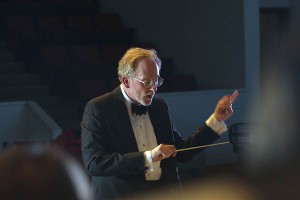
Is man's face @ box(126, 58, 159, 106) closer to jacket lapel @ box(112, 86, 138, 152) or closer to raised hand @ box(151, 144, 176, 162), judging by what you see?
jacket lapel @ box(112, 86, 138, 152)

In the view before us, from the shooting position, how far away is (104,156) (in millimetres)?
1625

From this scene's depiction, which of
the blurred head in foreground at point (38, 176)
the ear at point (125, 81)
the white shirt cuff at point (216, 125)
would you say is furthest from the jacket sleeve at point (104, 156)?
the blurred head in foreground at point (38, 176)

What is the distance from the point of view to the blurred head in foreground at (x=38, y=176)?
1.82 feet

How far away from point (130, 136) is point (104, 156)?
4.5 inches

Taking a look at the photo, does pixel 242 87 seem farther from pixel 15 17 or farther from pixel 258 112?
pixel 15 17

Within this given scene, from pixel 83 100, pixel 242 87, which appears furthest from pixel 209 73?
pixel 83 100

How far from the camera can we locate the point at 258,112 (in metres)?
7.79

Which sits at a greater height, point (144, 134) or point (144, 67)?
point (144, 67)

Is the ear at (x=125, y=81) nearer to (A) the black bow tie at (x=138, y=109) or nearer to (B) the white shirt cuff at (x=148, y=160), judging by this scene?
(A) the black bow tie at (x=138, y=109)

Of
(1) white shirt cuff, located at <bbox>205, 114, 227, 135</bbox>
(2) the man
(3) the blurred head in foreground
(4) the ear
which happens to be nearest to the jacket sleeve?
(2) the man

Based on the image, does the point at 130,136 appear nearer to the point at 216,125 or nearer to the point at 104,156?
the point at 104,156

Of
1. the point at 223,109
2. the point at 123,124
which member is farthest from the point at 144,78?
the point at 223,109

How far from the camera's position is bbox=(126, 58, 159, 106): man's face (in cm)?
169

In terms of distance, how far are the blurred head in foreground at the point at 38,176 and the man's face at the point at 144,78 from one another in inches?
43.7
